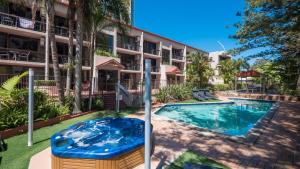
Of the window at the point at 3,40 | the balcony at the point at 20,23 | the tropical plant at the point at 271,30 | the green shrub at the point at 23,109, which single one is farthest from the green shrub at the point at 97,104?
the window at the point at 3,40

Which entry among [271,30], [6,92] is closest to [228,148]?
[271,30]

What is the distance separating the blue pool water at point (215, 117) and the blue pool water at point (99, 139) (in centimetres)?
459

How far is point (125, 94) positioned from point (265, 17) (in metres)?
11.0

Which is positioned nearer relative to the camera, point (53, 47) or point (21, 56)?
point (53, 47)

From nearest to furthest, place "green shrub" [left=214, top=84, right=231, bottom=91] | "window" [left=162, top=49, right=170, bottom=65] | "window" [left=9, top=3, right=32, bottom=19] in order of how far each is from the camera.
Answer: "window" [left=9, top=3, right=32, bottom=19]
"green shrub" [left=214, top=84, right=231, bottom=91]
"window" [left=162, top=49, right=170, bottom=65]

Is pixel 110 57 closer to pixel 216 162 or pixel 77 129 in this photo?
pixel 77 129

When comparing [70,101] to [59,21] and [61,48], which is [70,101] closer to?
[61,48]

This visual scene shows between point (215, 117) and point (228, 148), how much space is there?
9.15 m

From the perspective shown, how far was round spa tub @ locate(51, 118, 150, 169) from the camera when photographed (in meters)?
5.13

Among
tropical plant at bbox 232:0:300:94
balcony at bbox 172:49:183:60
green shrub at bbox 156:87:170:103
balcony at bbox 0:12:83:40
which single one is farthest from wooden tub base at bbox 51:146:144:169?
balcony at bbox 172:49:183:60

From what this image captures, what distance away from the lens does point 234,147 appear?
22.6ft

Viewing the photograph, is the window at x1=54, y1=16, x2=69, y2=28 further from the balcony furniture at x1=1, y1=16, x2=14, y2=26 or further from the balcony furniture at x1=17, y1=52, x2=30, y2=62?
the balcony furniture at x1=17, y1=52, x2=30, y2=62

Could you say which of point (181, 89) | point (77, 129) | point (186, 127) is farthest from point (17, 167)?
point (181, 89)

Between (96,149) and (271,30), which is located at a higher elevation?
(271,30)
